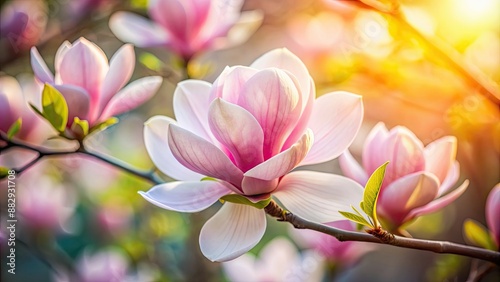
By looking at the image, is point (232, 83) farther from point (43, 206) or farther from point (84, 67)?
point (43, 206)

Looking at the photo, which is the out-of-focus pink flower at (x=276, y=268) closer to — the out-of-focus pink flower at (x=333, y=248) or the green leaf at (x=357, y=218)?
the out-of-focus pink flower at (x=333, y=248)

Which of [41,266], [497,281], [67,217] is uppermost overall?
[497,281]

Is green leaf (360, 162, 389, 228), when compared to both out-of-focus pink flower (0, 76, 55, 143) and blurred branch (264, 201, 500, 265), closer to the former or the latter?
blurred branch (264, 201, 500, 265)

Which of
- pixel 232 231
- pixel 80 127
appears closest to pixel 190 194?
pixel 232 231

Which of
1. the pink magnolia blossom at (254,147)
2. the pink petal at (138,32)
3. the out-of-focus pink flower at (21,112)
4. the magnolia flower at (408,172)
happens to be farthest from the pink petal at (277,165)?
the pink petal at (138,32)

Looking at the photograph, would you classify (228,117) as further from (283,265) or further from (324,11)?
(324,11)

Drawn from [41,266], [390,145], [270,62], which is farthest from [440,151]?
[41,266]
